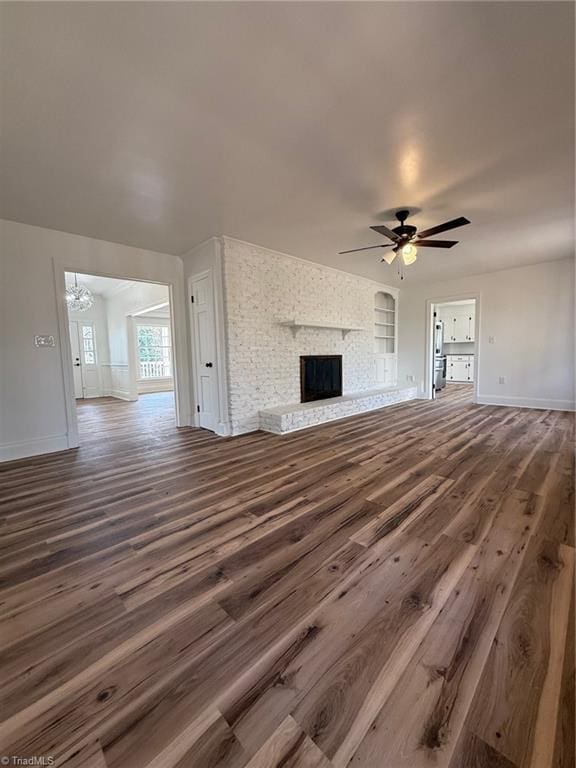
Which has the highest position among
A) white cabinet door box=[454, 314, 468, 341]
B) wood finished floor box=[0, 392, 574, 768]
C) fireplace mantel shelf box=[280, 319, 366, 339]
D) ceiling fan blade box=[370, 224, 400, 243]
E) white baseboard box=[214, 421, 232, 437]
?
ceiling fan blade box=[370, 224, 400, 243]

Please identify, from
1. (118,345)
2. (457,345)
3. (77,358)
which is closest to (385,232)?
(118,345)

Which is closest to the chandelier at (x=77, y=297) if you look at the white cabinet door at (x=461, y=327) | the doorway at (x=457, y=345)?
the doorway at (x=457, y=345)

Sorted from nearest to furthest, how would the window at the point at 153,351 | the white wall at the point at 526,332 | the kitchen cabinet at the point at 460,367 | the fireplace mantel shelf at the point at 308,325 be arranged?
1. the fireplace mantel shelf at the point at 308,325
2. the white wall at the point at 526,332
3. the window at the point at 153,351
4. the kitchen cabinet at the point at 460,367

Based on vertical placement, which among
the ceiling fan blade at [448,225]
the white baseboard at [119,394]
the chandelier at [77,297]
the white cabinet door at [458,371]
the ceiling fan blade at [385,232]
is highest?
the chandelier at [77,297]

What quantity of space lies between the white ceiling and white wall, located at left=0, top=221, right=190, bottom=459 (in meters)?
0.33

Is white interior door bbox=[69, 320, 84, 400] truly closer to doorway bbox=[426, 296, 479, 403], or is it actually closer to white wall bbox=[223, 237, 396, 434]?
white wall bbox=[223, 237, 396, 434]

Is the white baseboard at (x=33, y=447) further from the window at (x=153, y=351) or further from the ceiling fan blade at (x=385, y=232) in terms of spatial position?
the window at (x=153, y=351)

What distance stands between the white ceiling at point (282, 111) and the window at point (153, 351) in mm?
5788

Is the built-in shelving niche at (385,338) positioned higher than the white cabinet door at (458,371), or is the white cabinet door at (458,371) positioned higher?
the built-in shelving niche at (385,338)

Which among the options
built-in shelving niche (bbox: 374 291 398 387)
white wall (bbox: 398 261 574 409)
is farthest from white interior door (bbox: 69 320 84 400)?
white wall (bbox: 398 261 574 409)

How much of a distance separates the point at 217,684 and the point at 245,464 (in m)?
2.12

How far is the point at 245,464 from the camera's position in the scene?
3.16 metres

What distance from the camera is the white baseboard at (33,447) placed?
3.43 m

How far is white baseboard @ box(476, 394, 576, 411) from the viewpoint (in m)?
5.49
